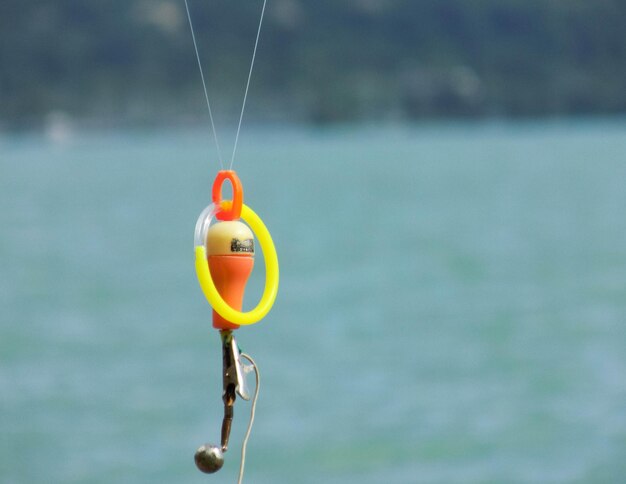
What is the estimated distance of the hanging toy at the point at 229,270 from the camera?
275 cm

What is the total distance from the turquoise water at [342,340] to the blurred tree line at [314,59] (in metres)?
47.3

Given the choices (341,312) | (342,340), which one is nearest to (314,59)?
(341,312)

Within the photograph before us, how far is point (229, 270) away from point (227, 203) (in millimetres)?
137

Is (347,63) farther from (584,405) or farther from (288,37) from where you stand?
(584,405)

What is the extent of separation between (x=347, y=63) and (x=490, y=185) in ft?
168

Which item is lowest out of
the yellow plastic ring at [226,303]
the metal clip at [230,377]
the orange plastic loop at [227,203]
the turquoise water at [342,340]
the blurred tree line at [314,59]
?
the metal clip at [230,377]

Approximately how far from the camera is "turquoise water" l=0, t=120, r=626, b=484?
1155 centimetres

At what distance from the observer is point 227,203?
288 centimetres

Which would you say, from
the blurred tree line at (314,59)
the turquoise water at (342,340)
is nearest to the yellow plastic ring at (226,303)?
the turquoise water at (342,340)

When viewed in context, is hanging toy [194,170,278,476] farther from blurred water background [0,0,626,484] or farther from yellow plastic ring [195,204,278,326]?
blurred water background [0,0,626,484]

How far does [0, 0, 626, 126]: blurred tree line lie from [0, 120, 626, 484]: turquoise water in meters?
47.3

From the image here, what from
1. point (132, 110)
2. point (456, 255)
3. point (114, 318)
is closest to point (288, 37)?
point (132, 110)

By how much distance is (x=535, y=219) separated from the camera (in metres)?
32.2

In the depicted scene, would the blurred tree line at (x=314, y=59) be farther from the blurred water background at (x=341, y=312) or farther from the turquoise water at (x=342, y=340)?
the turquoise water at (x=342, y=340)
